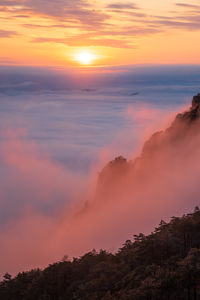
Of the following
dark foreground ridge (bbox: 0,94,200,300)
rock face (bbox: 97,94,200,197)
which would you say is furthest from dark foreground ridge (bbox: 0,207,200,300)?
rock face (bbox: 97,94,200,197)

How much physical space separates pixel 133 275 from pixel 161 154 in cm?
7713

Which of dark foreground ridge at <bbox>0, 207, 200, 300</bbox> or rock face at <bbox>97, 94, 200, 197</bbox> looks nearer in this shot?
→ dark foreground ridge at <bbox>0, 207, 200, 300</bbox>

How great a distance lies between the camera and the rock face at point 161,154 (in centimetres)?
9950

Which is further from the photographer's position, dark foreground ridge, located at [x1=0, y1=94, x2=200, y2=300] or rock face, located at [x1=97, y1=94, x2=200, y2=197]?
rock face, located at [x1=97, y1=94, x2=200, y2=197]

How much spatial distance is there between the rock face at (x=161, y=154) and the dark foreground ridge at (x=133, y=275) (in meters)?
63.2

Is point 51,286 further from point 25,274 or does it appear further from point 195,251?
Result: point 195,251

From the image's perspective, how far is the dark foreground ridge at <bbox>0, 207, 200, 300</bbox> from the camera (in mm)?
24344

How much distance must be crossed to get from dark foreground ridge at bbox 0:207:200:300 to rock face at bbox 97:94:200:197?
207 ft

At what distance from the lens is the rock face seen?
99500mm

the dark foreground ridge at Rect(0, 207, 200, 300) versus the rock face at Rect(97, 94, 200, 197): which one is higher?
the rock face at Rect(97, 94, 200, 197)

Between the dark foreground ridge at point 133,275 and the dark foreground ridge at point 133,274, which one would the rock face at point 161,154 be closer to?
the dark foreground ridge at point 133,274

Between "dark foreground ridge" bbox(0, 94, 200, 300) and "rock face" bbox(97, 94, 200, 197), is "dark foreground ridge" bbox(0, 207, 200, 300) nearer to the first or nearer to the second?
"dark foreground ridge" bbox(0, 94, 200, 300)

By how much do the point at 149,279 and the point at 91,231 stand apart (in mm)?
82433

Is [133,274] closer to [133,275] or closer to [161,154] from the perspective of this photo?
[133,275]
